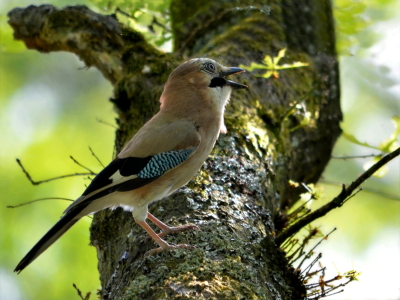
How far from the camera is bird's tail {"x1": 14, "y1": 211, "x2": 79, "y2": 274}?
12.2ft

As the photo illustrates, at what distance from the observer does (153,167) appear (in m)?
4.16

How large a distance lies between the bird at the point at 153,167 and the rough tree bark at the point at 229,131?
149mm

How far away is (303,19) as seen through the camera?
6453 mm

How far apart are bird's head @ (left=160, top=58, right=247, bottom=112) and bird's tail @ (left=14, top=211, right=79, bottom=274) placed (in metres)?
1.50

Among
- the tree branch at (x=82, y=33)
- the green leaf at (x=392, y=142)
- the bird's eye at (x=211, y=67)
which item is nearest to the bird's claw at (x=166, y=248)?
the bird's eye at (x=211, y=67)

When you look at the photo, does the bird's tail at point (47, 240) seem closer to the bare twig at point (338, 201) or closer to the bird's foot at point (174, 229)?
the bird's foot at point (174, 229)

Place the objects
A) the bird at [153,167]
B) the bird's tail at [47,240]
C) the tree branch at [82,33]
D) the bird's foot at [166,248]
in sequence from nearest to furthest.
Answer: the bird's foot at [166,248] < the bird's tail at [47,240] < the bird at [153,167] < the tree branch at [82,33]

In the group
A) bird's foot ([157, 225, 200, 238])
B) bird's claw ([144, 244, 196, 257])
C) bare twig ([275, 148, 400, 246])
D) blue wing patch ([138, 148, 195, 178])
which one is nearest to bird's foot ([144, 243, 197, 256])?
bird's claw ([144, 244, 196, 257])

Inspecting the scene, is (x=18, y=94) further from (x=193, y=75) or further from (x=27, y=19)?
(x=193, y=75)

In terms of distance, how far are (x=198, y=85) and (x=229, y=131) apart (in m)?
0.62

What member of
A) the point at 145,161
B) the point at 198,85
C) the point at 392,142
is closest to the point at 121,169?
the point at 145,161

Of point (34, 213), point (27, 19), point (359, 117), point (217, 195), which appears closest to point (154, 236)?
point (217, 195)

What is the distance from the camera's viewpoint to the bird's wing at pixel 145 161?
4.09m

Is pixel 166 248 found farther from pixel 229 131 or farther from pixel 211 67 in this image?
pixel 211 67
